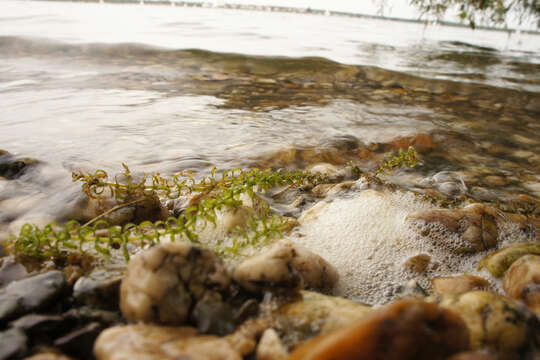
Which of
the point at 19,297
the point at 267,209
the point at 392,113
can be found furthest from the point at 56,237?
the point at 392,113

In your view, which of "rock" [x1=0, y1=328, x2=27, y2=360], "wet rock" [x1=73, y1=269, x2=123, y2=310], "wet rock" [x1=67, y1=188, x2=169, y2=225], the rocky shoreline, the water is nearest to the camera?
the rocky shoreline

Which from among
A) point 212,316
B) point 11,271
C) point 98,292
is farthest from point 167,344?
point 11,271

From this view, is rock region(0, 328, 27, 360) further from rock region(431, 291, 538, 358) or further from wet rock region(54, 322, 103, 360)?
rock region(431, 291, 538, 358)

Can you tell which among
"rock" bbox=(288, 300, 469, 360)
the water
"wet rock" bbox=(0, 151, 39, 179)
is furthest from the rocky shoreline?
"wet rock" bbox=(0, 151, 39, 179)

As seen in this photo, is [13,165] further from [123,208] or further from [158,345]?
[158,345]

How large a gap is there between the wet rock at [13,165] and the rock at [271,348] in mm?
2617

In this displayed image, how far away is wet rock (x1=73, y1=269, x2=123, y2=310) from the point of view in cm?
129

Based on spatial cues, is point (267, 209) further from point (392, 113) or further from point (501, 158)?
point (392, 113)

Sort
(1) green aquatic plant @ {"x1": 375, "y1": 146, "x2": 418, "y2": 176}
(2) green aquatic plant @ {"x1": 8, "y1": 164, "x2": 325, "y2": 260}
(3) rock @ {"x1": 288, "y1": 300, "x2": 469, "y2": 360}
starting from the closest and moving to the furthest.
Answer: (3) rock @ {"x1": 288, "y1": 300, "x2": 469, "y2": 360} < (2) green aquatic plant @ {"x1": 8, "y1": 164, "x2": 325, "y2": 260} < (1) green aquatic plant @ {"x1": 375, "y1": 146, "x2": 418, "y2": 176}

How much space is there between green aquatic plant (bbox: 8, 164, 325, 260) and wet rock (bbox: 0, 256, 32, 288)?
0.19 ft

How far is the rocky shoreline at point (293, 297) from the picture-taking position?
91cm

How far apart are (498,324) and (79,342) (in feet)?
4.55

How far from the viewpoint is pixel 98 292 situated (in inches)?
51.1

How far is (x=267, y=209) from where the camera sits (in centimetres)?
214
